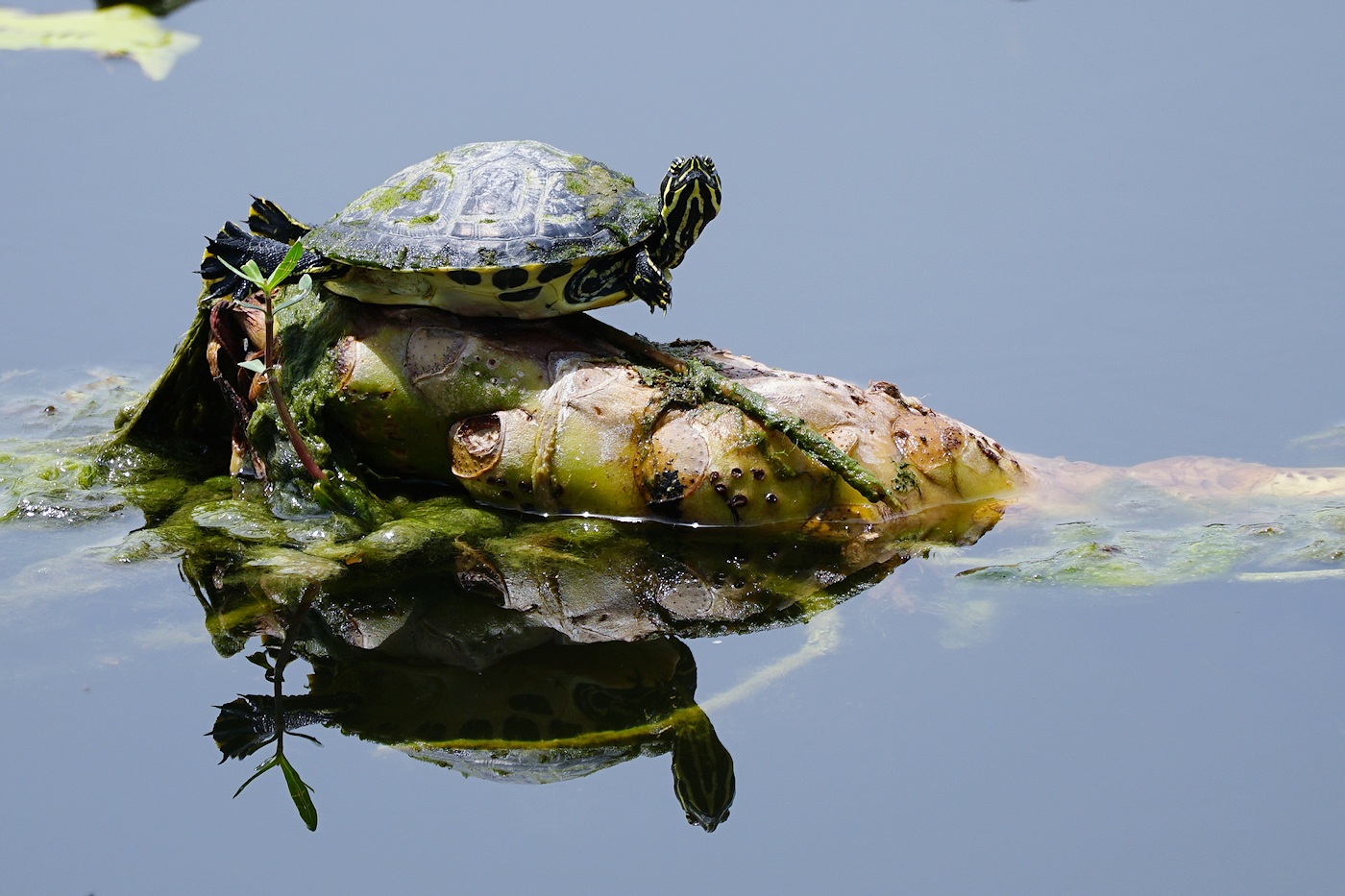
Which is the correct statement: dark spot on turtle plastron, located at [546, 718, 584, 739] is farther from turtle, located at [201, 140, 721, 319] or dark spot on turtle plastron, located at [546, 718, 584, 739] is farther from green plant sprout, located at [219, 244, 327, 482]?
turtle, located at [201, 140, 721, 319]

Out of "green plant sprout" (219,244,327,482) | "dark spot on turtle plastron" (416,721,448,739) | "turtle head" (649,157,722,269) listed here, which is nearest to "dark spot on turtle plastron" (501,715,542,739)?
"dark spot on turtle plastron" (416,721,448,739)

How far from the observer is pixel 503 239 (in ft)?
13.4

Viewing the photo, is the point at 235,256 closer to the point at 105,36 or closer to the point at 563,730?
the point at 563,730

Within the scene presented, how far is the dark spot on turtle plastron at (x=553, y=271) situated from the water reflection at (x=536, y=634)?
33.8 inches

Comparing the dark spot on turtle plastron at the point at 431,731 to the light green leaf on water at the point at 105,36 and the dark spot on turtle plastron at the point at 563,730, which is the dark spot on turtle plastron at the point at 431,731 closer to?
the dark spot on turtle plastron at the point at 563,730

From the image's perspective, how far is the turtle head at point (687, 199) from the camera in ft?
13.7

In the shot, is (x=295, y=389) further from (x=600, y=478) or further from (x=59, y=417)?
(x=59, y=417)

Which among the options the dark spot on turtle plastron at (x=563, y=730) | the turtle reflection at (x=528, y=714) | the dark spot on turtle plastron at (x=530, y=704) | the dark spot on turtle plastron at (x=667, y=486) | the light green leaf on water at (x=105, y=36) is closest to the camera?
the turtle reflection at (x=528, y=714)

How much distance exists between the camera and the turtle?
4.09 metres

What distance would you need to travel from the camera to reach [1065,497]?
4.67m

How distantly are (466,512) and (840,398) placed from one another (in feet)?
4.57

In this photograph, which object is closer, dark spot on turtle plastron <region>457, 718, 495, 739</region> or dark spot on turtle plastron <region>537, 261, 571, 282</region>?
dark spot on turtle plastron <region>457, 718, 495, 739</region>

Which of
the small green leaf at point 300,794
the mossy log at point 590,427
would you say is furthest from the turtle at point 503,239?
the small green leaf at point 300,794

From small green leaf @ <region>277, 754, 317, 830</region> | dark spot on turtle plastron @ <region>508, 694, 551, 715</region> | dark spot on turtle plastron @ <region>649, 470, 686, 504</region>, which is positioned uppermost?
dark spot on turtle plastron @ <region>649, 470, 686, 504</region>
